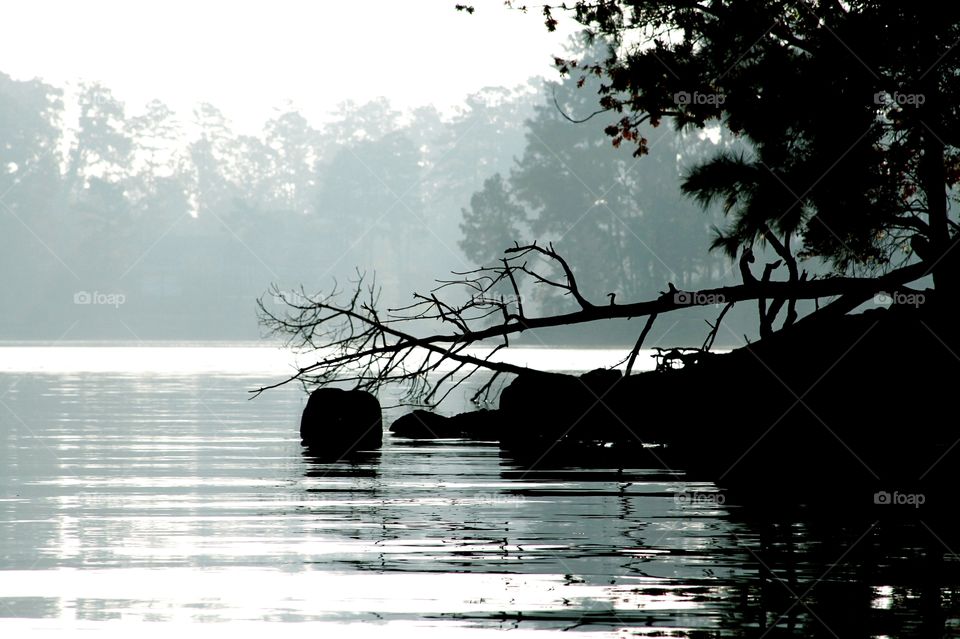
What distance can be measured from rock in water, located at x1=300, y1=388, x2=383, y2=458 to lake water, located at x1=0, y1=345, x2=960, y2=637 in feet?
8.54

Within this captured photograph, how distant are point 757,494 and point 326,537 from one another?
3752 mm

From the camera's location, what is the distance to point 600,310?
43.4 feet

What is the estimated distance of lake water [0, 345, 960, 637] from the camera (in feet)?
20.4

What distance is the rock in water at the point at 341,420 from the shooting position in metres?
17.2

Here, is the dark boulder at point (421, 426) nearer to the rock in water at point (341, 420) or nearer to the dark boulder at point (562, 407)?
the dark boulder at point (562, 407)

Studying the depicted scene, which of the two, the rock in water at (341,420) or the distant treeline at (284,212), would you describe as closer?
the rock in water at (341,420)

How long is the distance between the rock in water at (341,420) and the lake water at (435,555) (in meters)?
2.60

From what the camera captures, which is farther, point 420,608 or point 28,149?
point 28,149

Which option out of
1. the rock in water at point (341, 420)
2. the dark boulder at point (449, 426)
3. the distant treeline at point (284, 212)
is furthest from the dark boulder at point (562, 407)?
the distant treeline at point (284, 212)

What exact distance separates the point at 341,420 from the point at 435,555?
9.81 metres

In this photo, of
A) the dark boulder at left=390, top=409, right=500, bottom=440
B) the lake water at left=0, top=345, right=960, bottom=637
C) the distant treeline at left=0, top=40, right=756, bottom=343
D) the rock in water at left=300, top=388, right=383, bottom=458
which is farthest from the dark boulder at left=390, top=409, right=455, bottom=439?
the distant treeline at left=0, top=40, right=756, bottom=343

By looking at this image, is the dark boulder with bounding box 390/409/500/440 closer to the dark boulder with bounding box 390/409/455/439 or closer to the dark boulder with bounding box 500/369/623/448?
the dark boulder with bounding box 390/409/455/439

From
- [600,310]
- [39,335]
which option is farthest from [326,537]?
[39,335]

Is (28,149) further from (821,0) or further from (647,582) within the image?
(647,582)
